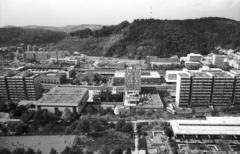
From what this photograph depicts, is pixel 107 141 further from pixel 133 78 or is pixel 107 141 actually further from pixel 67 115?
pixel 133 78

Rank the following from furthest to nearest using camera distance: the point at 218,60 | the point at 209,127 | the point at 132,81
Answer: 1. the point at 218,60
2. the point at 132,81
3. the point at 209,127

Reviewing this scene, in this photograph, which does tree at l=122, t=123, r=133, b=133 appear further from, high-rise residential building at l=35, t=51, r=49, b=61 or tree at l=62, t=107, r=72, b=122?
high-rise residential building at l=35, t=51, r=49, b=61

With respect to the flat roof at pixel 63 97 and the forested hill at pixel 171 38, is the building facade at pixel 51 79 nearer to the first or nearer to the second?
the flat roof at pixel 63 97

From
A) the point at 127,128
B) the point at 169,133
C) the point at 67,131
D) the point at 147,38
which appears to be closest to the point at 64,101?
the point at 67,131

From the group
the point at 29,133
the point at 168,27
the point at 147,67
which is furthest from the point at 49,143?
the point at 168,27

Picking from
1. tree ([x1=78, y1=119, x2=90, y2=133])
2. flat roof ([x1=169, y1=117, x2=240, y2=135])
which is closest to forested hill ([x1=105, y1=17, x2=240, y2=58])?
flat roof ([x1=169, y1=117, x2=240, y2=135])

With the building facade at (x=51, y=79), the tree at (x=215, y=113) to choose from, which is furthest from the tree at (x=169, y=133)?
the building facade at (x=51, y=79)
